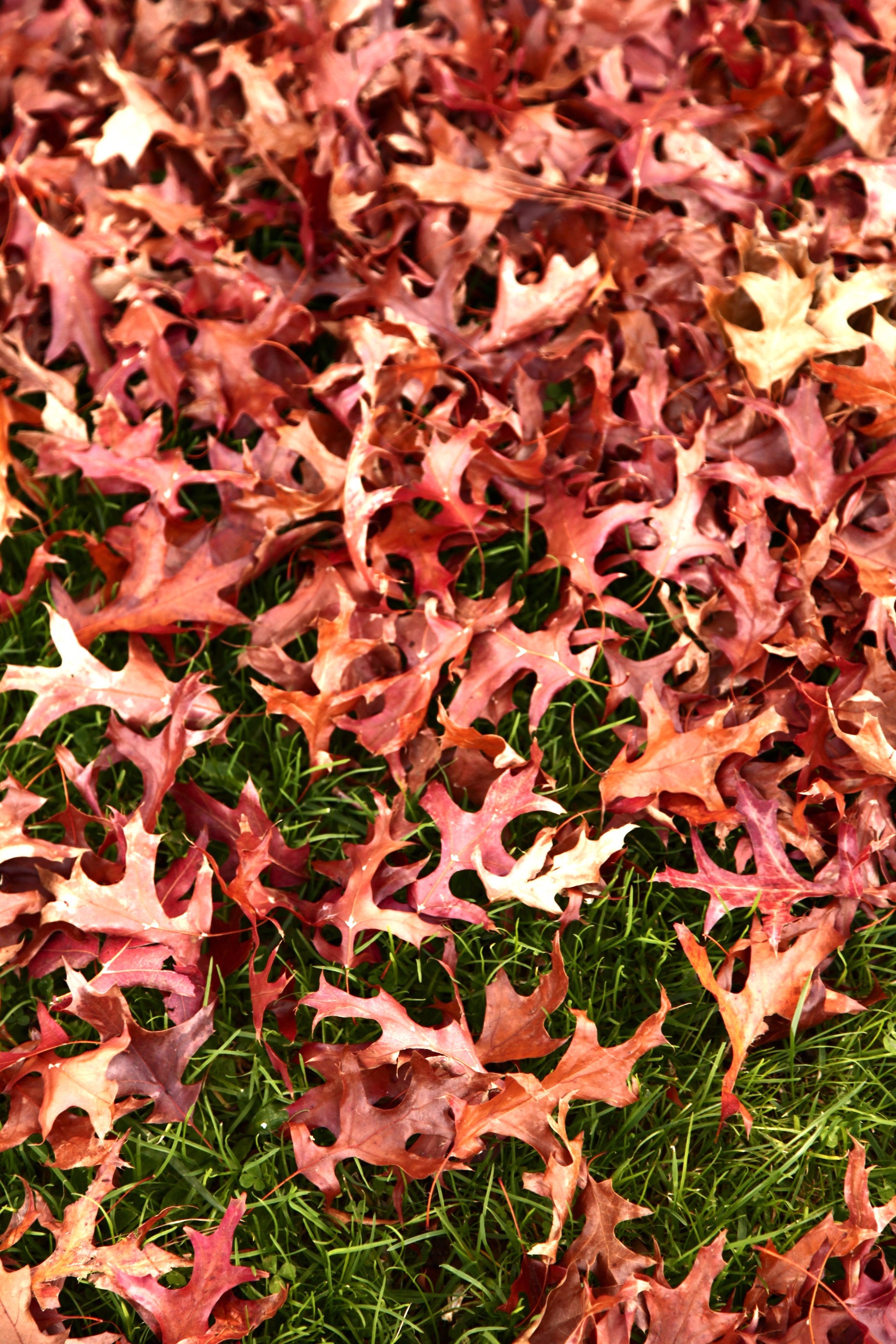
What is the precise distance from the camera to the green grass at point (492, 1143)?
1.52 metres

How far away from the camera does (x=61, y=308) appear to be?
230 centimetres

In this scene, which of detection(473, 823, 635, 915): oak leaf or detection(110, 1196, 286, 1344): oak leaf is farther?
detection(473, 823, 635, 915): oak leaf

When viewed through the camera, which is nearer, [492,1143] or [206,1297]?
[206,1297]

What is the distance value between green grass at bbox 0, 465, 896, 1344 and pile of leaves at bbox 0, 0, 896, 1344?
0.03m

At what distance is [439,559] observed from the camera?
205 cm

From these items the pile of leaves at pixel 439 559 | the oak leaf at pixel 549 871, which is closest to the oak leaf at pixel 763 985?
the pile of leaves at pixel 439 559

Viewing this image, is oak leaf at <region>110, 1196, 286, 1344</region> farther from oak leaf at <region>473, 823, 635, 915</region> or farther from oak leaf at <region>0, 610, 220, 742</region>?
oak leaf at <region>0, 610, 220, 742</region>

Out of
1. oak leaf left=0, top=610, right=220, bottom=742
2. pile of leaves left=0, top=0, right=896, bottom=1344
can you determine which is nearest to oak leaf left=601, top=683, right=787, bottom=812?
pile of leaves left=0, top=0, right=896, bottom=1344

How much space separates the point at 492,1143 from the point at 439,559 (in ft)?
3.23

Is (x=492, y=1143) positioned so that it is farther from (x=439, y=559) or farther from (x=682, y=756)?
(x=439, y=559)

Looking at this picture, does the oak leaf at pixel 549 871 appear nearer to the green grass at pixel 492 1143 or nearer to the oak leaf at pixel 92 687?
the green grass at pixel 492 1143

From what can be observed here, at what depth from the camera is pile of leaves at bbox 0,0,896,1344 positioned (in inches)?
61.2

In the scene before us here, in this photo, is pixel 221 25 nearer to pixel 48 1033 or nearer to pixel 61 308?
pixel 61 308

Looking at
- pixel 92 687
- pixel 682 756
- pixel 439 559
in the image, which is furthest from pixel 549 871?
pixel 92 687
